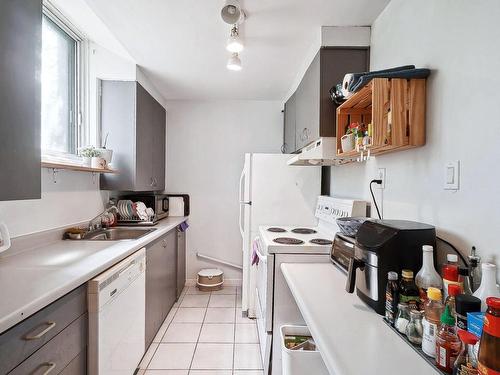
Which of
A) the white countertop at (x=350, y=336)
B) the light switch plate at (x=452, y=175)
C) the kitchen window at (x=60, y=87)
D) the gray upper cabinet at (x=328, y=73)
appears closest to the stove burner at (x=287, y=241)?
the white countertop at (x=350, y=336)

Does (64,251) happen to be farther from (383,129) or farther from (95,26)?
(383,129)

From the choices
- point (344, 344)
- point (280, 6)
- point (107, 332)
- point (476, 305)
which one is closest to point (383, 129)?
point (476, 305)

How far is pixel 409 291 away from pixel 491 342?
341mm

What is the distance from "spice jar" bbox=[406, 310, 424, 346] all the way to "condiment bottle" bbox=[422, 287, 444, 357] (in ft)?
0.12

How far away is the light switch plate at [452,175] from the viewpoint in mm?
1032

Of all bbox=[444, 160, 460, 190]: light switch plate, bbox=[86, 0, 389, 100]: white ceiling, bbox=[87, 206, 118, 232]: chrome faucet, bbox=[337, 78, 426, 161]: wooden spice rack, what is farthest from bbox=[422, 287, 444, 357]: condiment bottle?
bbox=[87, 206, 118, 232]: chrome faucet

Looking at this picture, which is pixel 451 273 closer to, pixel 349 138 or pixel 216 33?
pixel 349 138

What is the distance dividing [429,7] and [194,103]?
9.04 ft

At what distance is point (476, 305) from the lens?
706 millimetres

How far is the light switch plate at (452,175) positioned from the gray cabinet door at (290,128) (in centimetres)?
175

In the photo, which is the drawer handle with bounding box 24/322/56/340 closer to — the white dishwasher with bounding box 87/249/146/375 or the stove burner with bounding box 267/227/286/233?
the white dishwasher with bounding box 87/249/146/375

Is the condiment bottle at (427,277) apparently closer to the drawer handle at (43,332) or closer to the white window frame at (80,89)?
the drawer handle at (43,332)

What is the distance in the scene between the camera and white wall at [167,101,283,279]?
3.51 metres

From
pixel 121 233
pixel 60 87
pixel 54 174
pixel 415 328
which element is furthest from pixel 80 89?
pixel 415 328
